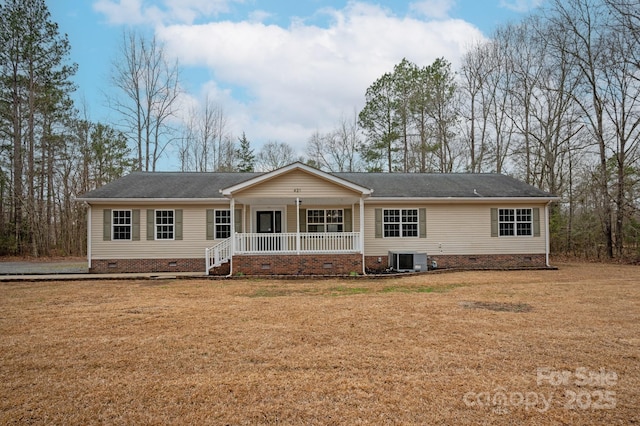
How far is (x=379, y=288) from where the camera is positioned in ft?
35.4

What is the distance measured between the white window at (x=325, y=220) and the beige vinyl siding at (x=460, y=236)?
1.21 m

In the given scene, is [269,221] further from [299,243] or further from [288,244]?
[299,243]

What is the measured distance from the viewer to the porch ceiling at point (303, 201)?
14127 mm

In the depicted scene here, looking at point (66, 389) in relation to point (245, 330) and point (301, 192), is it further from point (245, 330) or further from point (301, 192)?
point (301, 192)

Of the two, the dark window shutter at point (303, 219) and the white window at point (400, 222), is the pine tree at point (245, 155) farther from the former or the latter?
the white window at point (400, 222)

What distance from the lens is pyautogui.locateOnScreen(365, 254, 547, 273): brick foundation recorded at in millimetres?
15828

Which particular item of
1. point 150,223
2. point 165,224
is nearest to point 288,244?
point 165,224

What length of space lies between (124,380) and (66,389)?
0.52 meters

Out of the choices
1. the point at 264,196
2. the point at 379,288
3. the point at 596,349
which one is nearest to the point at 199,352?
the point at 596,349

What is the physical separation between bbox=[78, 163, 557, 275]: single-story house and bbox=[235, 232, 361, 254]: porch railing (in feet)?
0.13

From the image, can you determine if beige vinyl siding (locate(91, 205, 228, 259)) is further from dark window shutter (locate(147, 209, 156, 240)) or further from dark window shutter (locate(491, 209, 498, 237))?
dark window shutter (locate(491, 209, 498, 237))

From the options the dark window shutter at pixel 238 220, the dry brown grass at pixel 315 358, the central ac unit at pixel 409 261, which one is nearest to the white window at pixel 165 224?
the dark window shutter at pixel 238 220

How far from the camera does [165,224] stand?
50.0ft

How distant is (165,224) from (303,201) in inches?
222
